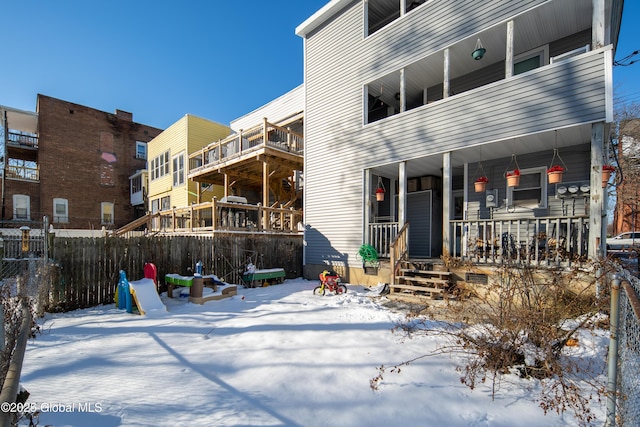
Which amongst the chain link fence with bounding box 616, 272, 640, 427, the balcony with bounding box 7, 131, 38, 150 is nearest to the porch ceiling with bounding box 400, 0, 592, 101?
the chain link fence with bounding box 616, 272, 640, 427

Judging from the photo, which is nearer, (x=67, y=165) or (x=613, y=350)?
(x=613, y=350)

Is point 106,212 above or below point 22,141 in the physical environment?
below

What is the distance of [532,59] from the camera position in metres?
7.55

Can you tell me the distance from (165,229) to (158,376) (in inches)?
452

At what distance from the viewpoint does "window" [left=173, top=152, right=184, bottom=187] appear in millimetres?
17578

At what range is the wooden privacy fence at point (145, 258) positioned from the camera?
20.6 feet

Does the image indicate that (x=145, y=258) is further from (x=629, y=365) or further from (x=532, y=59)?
(x=532, y=59)

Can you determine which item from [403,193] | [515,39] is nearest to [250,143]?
[403,193]

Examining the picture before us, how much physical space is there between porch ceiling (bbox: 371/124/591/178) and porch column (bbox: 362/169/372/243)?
0.33 metres

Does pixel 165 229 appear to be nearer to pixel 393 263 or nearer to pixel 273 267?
pixel 273 267

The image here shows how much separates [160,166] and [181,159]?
135 inches

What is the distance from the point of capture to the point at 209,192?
1761 cm

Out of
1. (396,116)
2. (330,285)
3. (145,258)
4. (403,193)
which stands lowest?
(330,285)

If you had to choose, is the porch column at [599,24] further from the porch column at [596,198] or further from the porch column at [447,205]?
the porch column at [447,205]
